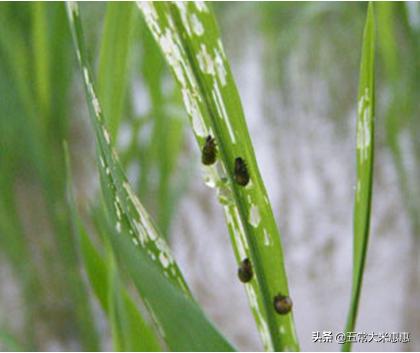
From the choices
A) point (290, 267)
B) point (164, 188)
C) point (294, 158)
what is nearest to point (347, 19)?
point (294, 158)

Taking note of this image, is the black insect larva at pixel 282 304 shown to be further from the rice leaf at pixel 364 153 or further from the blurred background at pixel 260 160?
the blurred background at pixel 260 160

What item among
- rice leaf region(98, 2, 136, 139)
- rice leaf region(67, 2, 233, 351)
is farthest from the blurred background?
rice leaf region(67, 2, 233, 351)

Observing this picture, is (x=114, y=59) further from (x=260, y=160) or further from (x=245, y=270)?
(x=260, y=160)

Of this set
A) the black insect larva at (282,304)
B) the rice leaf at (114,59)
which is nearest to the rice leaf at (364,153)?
the black insect larva at (282,304)

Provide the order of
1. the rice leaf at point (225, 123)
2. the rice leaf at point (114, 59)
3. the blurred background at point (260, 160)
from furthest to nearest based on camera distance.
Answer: the blurred background at point (260, 160), the rice leaf at point (114, 59), the rice leaf at point (225, 123)

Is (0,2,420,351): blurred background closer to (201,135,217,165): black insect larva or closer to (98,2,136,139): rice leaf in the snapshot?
(98,2,136,139): rice leaf

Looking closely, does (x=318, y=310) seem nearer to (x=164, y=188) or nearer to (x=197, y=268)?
(x=197, y=268)
